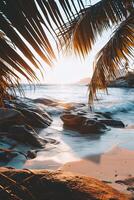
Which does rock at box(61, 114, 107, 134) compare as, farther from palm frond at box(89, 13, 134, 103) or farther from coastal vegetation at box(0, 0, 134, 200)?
palm frond at box(89, 13, 134, 103)

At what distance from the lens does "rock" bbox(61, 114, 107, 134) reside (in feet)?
35.7

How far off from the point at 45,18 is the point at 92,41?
369 centimetres

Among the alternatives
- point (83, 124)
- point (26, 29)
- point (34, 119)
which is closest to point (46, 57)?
point (26, 29)

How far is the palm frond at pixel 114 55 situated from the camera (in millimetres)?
5130

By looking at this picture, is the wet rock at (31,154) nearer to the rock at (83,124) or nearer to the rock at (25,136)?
the rock at (25,136)

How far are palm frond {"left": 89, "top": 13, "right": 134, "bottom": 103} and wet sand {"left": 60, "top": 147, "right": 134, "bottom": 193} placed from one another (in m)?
1.57

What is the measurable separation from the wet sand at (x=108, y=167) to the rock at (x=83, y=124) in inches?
126

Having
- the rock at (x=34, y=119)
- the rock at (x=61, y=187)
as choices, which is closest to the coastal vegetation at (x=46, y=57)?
the rock at (x=61, y=187)

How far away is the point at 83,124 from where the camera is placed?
11352 millimetres

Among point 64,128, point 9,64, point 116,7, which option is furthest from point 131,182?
point 64,128

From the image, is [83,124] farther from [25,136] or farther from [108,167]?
[108,167]

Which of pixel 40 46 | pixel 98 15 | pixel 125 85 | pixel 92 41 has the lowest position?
pixel 125 85

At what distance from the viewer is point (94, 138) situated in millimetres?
9805

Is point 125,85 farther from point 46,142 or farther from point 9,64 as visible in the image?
point 9,64
